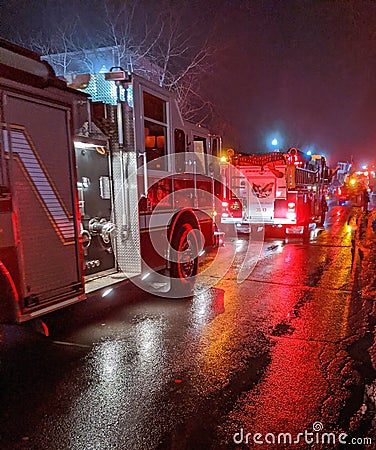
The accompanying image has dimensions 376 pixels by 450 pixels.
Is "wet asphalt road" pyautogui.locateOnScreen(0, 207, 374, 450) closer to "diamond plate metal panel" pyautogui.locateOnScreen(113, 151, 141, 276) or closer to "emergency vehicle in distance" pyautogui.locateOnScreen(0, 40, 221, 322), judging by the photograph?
"emergency vehicle in distance" pyautogui.locateOnScreen(0, 40, 221, 322)

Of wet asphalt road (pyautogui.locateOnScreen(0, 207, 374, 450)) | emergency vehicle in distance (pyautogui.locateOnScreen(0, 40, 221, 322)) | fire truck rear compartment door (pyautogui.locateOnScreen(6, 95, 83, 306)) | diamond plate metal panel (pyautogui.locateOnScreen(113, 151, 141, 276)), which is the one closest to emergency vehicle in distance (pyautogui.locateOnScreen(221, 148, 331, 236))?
emergency vehicle in distance (pyautogui.locateOnScreen(0, 40, 221, 322))

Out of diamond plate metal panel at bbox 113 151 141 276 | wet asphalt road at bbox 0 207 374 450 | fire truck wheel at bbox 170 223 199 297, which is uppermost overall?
diamond plate metal panel at bbox 113 151 141 276

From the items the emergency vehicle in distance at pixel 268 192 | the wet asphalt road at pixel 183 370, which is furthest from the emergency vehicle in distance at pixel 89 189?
the emergency vehicle in distance at pixel 268 192

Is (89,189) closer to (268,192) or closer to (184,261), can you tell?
(184,261)

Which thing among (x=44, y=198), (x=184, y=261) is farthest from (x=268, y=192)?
(x=44, y=198)

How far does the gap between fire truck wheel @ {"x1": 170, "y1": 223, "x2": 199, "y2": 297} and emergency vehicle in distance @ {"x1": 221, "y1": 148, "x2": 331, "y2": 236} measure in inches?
218

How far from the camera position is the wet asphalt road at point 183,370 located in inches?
117

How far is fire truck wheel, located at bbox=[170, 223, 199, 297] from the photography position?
245 inches

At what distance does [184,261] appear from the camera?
6.47 metres

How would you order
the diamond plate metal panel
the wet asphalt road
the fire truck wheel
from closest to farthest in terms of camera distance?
the wet asphalt road
the diamond plate metal panel
the fire truck wheel

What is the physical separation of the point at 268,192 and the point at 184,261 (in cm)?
710

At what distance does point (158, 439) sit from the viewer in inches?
111

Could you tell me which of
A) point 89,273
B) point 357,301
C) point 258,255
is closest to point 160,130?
Answer: point 89,273

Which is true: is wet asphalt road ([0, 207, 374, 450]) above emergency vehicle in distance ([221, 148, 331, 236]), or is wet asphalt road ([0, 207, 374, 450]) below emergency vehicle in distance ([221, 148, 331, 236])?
below
